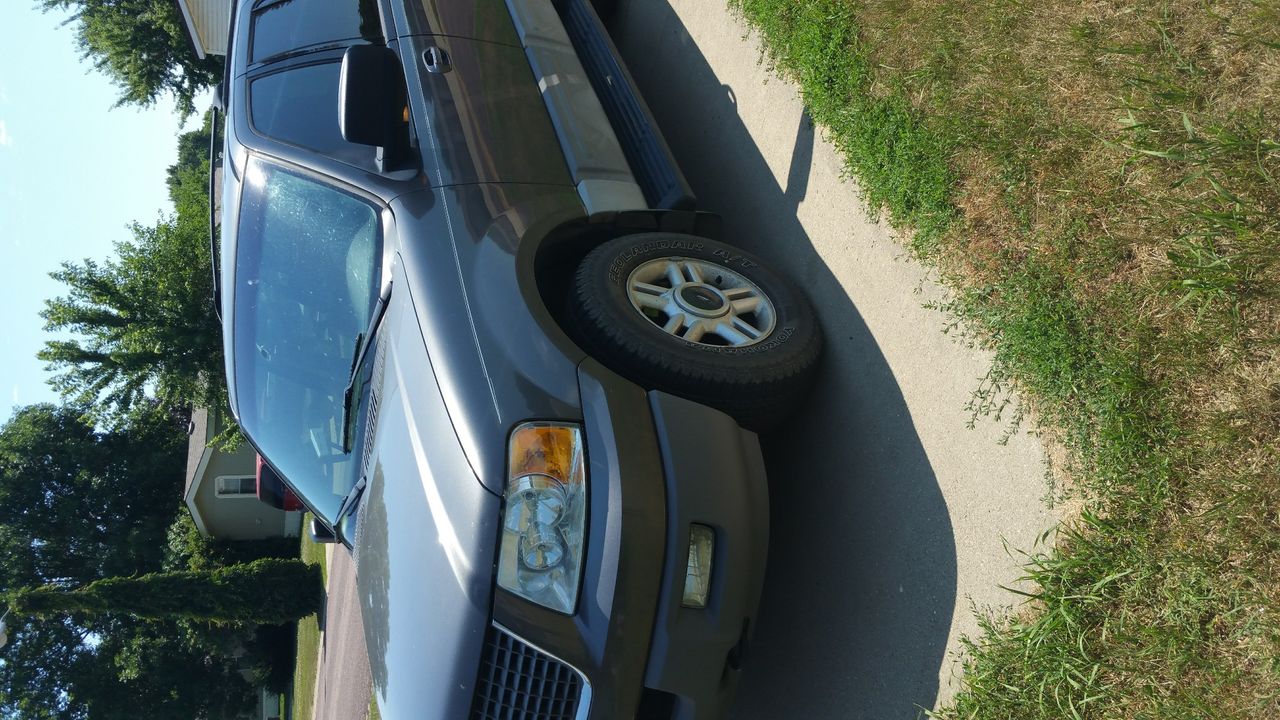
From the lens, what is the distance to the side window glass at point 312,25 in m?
4.15

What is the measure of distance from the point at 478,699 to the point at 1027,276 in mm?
2079

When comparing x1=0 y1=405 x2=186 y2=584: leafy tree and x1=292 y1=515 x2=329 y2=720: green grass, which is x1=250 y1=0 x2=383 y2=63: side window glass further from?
x1=0 y1=405 x2=186 y2=584: leafy tree

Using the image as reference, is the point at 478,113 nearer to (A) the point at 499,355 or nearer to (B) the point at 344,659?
(A) the point at 499,355

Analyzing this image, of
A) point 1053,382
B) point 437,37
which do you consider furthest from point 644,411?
point 437,37

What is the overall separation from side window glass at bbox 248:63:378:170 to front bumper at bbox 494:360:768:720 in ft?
5.10

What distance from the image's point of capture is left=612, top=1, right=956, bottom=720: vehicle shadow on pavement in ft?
9.41

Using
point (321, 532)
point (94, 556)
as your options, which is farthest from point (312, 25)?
point (94, 556)

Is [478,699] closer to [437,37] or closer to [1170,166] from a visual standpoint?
[1170,166]

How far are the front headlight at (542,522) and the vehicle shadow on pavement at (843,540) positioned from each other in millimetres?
1086

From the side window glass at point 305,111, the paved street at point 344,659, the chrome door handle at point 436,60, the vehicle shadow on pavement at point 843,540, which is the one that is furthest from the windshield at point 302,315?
the paved street at point 344,659

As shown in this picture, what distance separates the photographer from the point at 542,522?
8.39ft

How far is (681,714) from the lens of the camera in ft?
8.60

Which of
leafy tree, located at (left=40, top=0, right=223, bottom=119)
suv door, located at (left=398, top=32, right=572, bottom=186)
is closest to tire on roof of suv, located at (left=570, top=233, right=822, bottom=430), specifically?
suv door, located at (left=398, top=32, right=572, bottom=186)

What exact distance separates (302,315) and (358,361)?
16.0 inches
